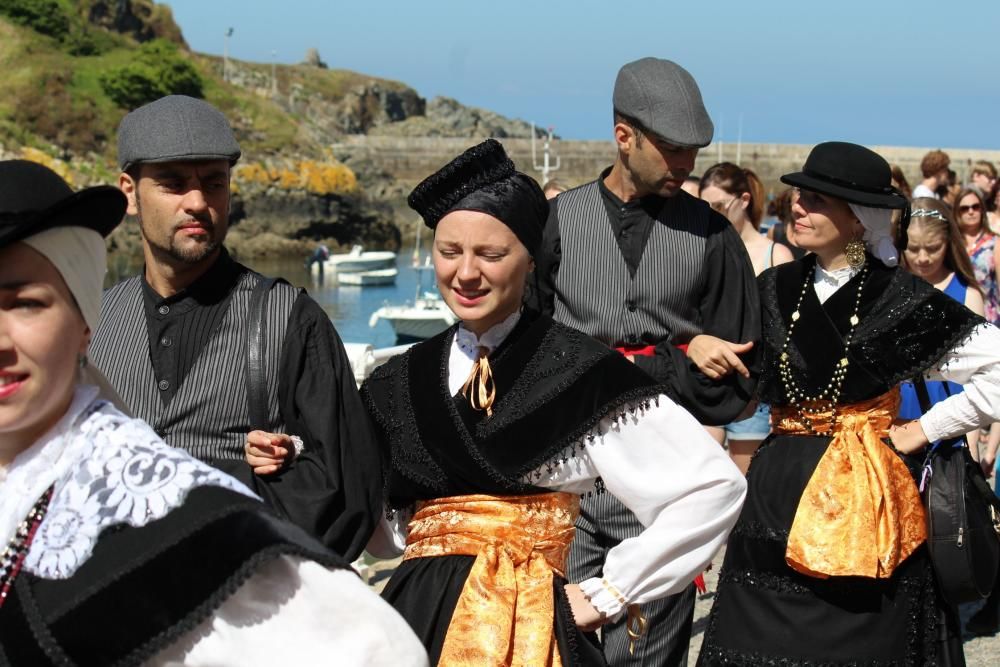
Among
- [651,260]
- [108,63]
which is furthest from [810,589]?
[108,63]

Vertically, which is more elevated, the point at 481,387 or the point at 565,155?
the point at 481,387

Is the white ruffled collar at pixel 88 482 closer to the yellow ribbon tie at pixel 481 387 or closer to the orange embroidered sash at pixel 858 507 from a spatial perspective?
the yellow ribbon tie at pixel 481 387

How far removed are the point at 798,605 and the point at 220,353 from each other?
87.4 inches

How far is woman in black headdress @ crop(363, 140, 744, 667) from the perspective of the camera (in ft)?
10.6

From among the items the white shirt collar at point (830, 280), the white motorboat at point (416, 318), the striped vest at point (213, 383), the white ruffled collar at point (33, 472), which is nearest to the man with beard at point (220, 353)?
the striped vest at point (213, 383)

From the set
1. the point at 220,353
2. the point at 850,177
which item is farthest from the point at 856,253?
the point at 220,353

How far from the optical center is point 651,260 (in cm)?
469

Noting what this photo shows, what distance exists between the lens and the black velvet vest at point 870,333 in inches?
186

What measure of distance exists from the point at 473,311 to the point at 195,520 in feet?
4.86

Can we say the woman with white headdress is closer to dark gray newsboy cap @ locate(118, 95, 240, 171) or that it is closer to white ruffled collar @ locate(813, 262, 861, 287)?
dark gray newsboy cap @ locate(118, 95, 240, 171)

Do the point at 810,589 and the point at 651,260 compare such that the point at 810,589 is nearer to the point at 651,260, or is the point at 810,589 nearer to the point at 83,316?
the point at 651,260

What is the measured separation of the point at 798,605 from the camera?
183 inches

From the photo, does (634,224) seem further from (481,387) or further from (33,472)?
(33,472)

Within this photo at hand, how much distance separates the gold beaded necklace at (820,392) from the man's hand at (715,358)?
409 mm
